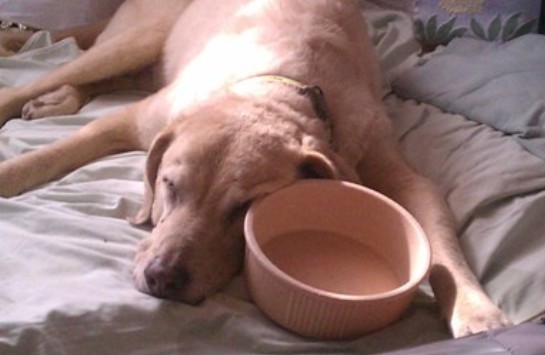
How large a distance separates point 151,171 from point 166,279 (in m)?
0.37

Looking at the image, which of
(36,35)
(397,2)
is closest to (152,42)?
(36,35)

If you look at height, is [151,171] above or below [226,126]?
below

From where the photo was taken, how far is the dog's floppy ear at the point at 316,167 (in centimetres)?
155

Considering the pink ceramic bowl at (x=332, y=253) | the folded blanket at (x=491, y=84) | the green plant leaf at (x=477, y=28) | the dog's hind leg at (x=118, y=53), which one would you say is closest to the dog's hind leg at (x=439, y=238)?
the pink ceramic bowl at (x=332, y=253)

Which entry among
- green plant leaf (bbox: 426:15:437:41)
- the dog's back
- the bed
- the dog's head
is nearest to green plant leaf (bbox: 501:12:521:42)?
the bed

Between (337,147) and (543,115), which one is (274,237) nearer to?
(337,147)

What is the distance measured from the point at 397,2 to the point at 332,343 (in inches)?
73.4

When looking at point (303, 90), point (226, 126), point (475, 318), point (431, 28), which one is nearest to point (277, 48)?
point (303, 90)

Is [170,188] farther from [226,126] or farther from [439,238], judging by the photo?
[439,238]

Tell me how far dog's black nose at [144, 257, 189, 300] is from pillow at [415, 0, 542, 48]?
169 centimetres

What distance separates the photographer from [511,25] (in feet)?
8.45

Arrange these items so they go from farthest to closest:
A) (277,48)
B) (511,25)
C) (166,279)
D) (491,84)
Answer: (511,25)
(491,84)
(277,48)
(166,279)

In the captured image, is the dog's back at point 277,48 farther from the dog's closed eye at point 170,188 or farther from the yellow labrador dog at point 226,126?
the dog's closed eye at point 170,188

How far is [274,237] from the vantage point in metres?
1.58
